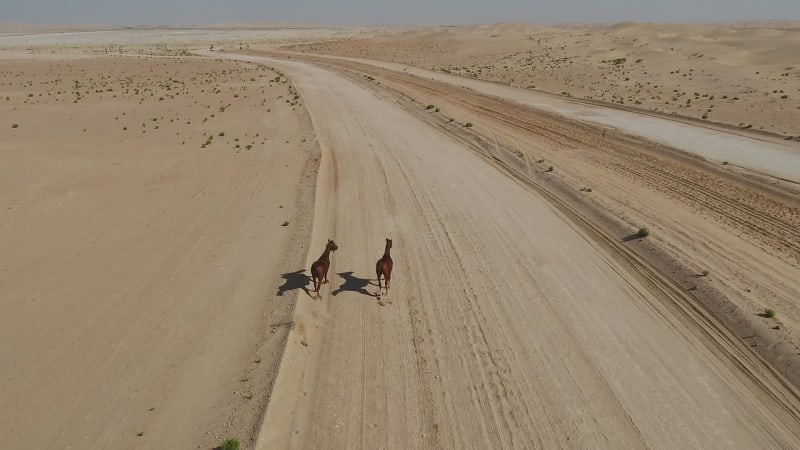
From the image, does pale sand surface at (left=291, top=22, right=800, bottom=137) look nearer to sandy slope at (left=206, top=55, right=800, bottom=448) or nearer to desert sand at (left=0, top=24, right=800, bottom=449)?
desert sand at (left=0, top=24, right=800, bottom=449)

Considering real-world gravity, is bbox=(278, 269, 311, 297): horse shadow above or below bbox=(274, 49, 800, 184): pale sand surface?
below

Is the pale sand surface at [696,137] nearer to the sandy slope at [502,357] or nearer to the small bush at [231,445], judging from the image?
the sandy slope at [502,357]

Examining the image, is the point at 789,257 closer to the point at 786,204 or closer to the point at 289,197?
the point at 786,204

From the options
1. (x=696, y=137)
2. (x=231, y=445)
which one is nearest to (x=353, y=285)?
(x=231, y=445)

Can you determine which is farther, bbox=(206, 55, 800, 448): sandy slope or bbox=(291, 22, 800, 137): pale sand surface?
bbox=(291, 22, 800, 137): pale sand surface

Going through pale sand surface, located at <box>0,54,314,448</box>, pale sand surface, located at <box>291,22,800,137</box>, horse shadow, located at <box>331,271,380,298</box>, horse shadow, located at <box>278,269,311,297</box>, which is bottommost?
pale sand surface, located at <box>0,54,314,448</box>

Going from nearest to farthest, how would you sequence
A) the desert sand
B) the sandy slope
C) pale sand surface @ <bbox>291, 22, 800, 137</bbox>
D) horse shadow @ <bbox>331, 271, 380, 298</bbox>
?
the sandy slope, the desert sand, horse shadow @ <bbox>331, 271, 380, 298</bbox>, pale sand surface @ <bbox>291, 22, 800, 137</bbox>

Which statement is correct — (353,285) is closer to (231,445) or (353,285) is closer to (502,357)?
(502,357)

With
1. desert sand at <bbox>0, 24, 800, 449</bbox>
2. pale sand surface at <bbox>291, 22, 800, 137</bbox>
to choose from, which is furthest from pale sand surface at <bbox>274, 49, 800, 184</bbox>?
pale sand surface at <bbox>291, 22, 800, 137</bbox>
